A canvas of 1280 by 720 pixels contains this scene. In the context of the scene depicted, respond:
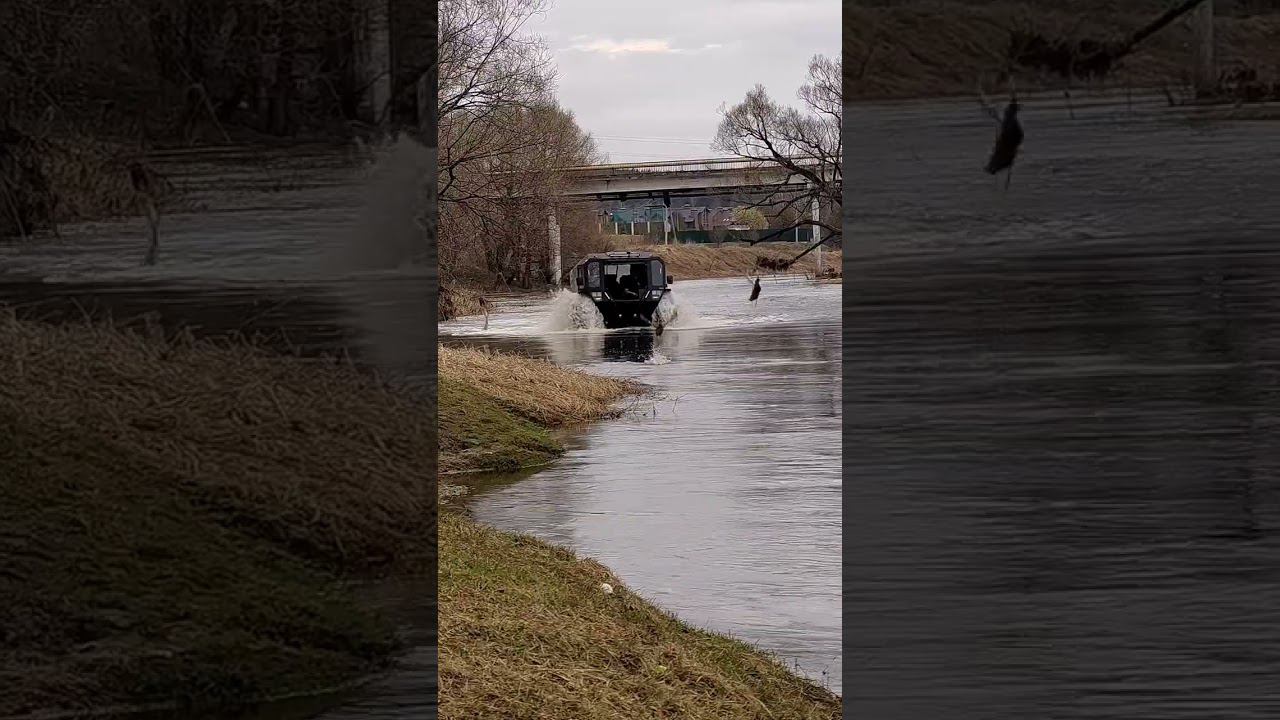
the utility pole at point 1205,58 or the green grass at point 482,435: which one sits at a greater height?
the utility pole at point 1205,58

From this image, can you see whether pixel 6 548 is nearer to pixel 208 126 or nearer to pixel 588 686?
pixel 208 126

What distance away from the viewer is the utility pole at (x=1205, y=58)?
3496 millimetres

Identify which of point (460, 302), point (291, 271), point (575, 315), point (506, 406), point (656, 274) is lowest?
point (506, 406)

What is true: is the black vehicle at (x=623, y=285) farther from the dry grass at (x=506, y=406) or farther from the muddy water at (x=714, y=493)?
the dry grass at (x=506, y=406)

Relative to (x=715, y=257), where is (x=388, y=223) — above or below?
above

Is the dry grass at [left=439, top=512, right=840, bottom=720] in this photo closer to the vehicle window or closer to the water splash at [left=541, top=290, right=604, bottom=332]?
the water splash at [left=541, top=290, right=604, bottom=332]

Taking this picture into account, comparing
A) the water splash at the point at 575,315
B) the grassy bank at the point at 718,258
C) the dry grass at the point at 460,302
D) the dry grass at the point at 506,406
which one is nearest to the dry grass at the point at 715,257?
the grassy bank at the point at 718,258

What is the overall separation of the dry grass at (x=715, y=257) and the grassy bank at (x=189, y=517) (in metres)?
50.5

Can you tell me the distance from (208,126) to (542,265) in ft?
125

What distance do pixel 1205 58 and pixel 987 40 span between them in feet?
1.87

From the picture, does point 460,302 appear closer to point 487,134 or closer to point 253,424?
point 487,134

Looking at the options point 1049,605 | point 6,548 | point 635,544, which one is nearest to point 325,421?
point 6,548

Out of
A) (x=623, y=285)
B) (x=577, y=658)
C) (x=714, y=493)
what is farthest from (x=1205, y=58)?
(x=623, y=285)

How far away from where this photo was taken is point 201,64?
3.62m
